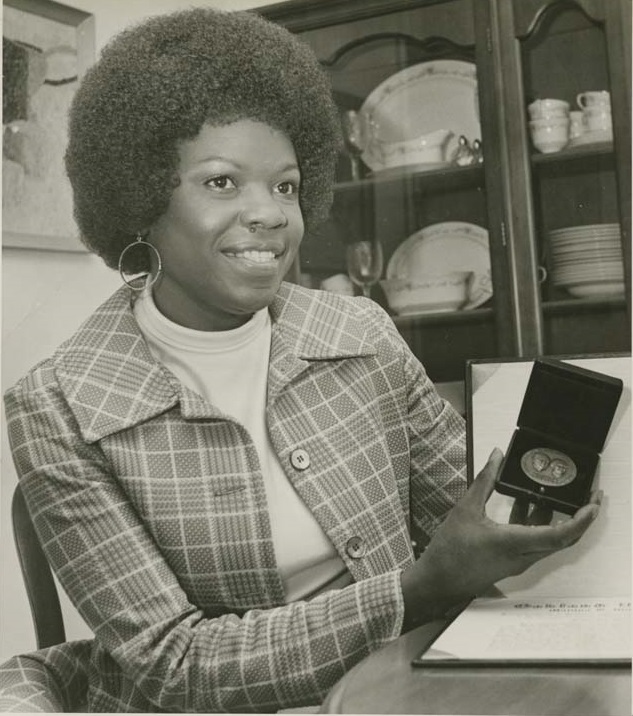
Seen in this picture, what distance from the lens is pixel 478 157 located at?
5.85ft

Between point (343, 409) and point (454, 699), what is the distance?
1.47 ft

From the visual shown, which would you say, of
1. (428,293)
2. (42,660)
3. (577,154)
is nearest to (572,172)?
(577,154)

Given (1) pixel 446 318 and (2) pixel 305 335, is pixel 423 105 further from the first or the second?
(2) pixel 305 335

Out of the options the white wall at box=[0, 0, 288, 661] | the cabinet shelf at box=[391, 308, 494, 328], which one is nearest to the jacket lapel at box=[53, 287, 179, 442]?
the white wall at box=[0, 0, 288, 661]

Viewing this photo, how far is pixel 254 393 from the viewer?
37.2 inches

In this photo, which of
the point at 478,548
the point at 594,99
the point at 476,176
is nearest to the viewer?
the point at 478,548

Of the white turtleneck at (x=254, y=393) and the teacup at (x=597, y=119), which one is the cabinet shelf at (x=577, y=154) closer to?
the teacup at (x=597, y=119)

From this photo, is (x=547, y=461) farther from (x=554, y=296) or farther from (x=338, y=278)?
(x=338, y=278)

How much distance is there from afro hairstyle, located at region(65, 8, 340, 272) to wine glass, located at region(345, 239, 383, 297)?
87 centimetres

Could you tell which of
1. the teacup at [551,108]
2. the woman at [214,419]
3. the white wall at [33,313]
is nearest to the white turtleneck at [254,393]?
the woman at [214,419]

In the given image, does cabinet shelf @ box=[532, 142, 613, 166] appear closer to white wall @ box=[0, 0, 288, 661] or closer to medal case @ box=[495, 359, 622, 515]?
white wall @ box=[0, 0, 288, 661]

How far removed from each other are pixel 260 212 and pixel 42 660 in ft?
1.67

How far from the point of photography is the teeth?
2.92ft

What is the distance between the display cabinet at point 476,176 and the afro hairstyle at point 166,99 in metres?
0.81
